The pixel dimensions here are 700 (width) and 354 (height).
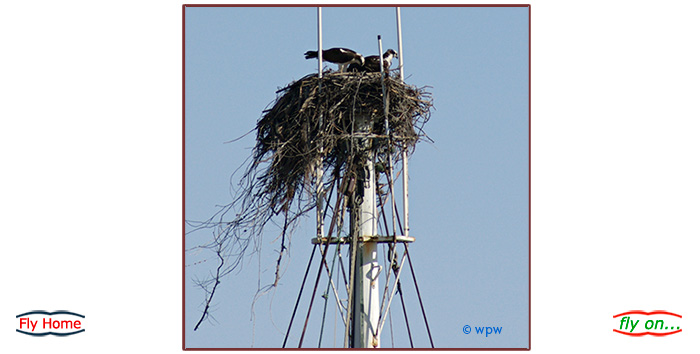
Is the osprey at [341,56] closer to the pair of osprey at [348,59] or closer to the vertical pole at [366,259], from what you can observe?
the pair of osprey at [348,59]

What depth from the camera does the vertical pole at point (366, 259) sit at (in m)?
10.8

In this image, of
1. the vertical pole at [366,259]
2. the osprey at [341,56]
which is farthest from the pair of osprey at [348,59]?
the vertical pole at [366,259]

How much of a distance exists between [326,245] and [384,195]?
0.89 m

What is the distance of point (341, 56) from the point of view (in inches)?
447

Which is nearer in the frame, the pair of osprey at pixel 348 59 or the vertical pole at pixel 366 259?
the vertical pole at pixel 366 259

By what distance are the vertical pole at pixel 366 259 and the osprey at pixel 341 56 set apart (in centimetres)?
82

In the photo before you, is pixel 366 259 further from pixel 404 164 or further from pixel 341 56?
pixel 341 56

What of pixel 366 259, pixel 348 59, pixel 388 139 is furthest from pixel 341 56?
pixel 366 259

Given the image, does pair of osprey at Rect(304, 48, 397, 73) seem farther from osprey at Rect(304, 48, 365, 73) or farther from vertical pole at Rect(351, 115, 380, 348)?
vertical pole at Rect(351, 115, 380, 348)

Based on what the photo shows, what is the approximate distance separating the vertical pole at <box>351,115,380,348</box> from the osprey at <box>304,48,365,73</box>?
816mm

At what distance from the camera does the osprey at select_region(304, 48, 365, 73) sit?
1134cm

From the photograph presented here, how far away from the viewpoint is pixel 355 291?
10945 millimetres

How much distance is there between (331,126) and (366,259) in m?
1.35

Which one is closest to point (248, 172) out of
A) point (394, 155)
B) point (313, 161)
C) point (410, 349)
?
point (313, 161)
